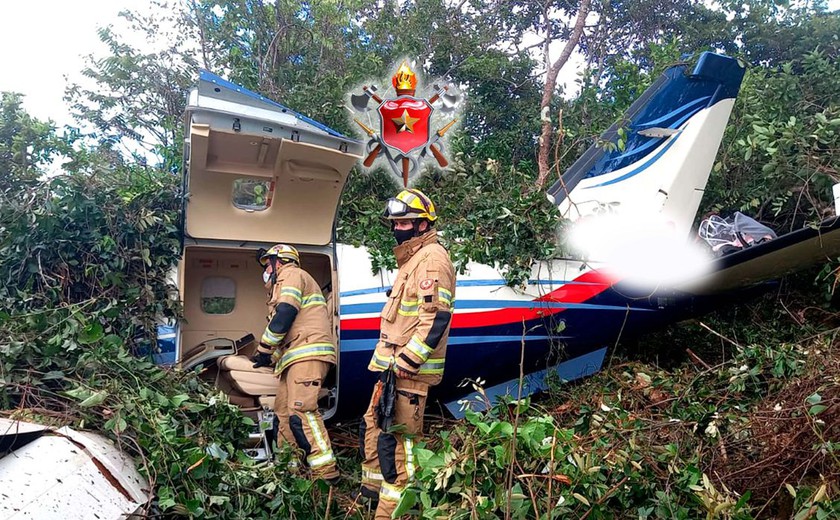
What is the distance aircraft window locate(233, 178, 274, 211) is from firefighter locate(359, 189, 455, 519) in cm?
153

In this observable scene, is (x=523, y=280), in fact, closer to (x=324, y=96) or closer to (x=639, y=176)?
(x=639, y=176)

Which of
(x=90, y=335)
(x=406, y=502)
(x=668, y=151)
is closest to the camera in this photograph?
(x=406, y=502)

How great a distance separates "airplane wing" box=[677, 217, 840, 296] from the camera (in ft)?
14.4

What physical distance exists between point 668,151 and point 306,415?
4.23 meters

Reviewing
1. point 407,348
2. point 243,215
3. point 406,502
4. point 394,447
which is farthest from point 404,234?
point 406,502

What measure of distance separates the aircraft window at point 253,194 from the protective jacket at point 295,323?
0.69m

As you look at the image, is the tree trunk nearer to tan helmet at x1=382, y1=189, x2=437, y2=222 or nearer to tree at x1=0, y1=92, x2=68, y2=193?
tan helmet at x1=382, y1=189, x2=437, y2=222

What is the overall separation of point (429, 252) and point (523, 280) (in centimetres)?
149

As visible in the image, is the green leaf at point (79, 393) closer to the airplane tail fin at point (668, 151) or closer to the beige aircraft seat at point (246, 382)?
the beige aircraft seat at point (246, 382)

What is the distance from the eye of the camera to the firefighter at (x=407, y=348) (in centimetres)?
399

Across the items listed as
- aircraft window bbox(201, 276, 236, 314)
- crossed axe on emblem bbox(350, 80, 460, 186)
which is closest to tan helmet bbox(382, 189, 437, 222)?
aircraft window bbox(201, 276, 236, 314)

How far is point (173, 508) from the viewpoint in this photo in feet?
9.78

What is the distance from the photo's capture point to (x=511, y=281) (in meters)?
5.45

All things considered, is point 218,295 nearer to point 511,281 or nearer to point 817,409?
point 511,281
